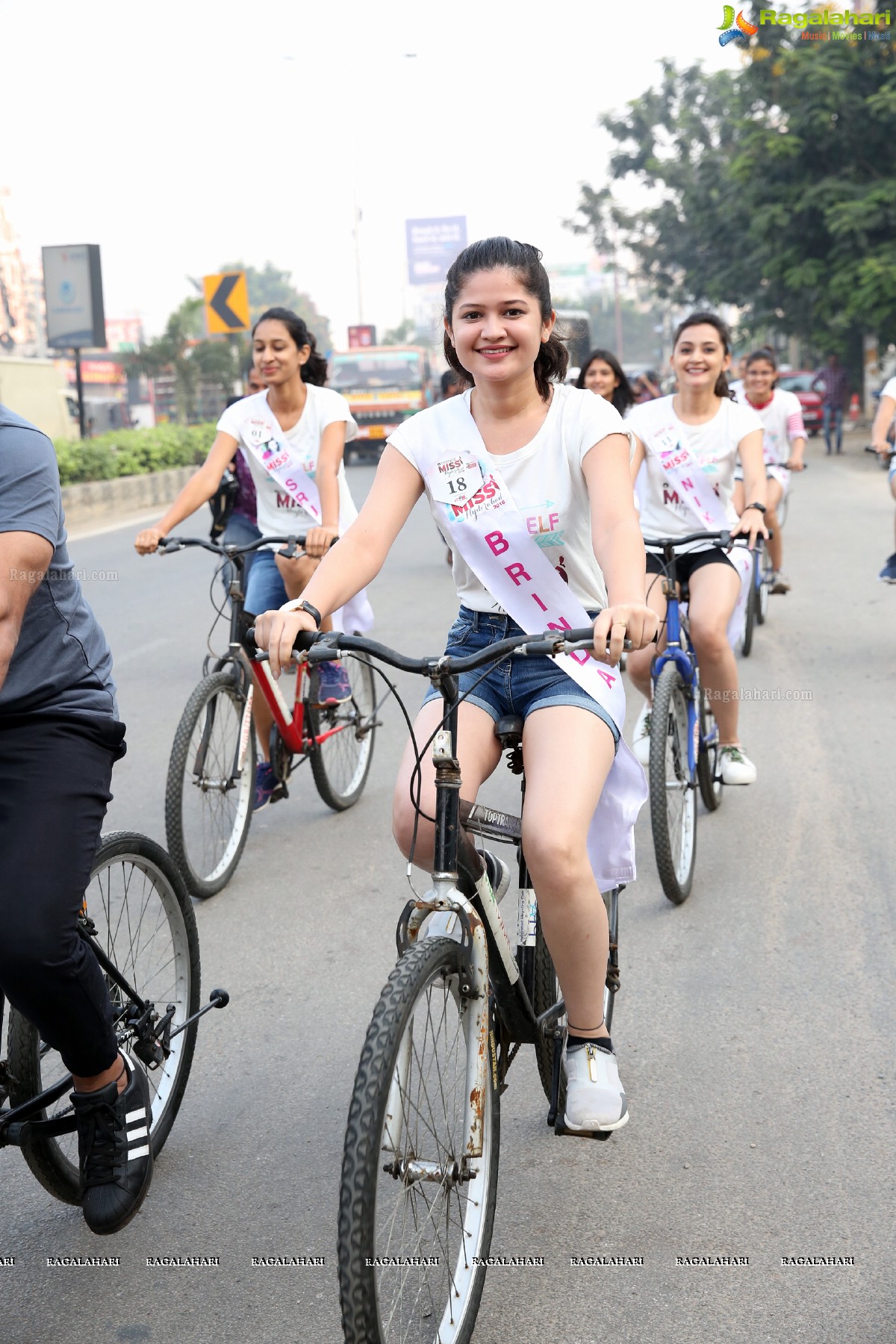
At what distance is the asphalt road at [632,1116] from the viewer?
8.73 ft

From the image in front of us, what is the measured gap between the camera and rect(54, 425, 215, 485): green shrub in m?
19.3

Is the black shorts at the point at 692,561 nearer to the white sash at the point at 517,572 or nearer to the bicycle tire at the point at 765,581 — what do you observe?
the white sash at the point at 517,572

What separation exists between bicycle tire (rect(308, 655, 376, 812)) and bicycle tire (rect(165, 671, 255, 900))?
42 cm

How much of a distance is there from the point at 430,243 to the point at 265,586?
64.9m

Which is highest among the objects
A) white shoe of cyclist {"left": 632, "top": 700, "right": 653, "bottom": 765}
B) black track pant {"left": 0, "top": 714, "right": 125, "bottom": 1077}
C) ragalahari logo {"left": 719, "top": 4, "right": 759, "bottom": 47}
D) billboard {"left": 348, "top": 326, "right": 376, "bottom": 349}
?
ragalahari logo {"left": 719, "top": 4, "right": 759, "bottom": 47}

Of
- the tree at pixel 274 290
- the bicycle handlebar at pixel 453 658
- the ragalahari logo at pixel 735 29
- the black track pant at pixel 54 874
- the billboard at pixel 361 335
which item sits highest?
the tree at pixel 274 290

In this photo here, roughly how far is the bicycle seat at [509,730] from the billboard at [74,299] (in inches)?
797

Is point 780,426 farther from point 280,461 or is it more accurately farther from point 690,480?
point 280,461

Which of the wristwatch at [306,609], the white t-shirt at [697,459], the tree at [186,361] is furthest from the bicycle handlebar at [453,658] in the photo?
the tree at [186,361]

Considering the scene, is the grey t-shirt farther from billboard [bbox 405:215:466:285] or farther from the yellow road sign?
billboard [bbox 405:215:466:285]

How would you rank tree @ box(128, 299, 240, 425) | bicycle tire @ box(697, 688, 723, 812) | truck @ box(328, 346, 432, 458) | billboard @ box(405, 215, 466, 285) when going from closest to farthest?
bicycle tire @ box(697, 688, 723, 812)
truck @ box(328, 346, 432, 458)
tree @ box(128, 299, 240, 425)
billboard @ box(405, 215, 466, 285)

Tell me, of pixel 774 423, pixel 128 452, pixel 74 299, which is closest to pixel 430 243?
pixel 74 299

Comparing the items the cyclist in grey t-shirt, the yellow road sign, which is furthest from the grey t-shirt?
the yellow road sign

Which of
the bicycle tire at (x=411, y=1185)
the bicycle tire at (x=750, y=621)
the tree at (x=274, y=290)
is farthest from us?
the tree at (x=274, y=290)
